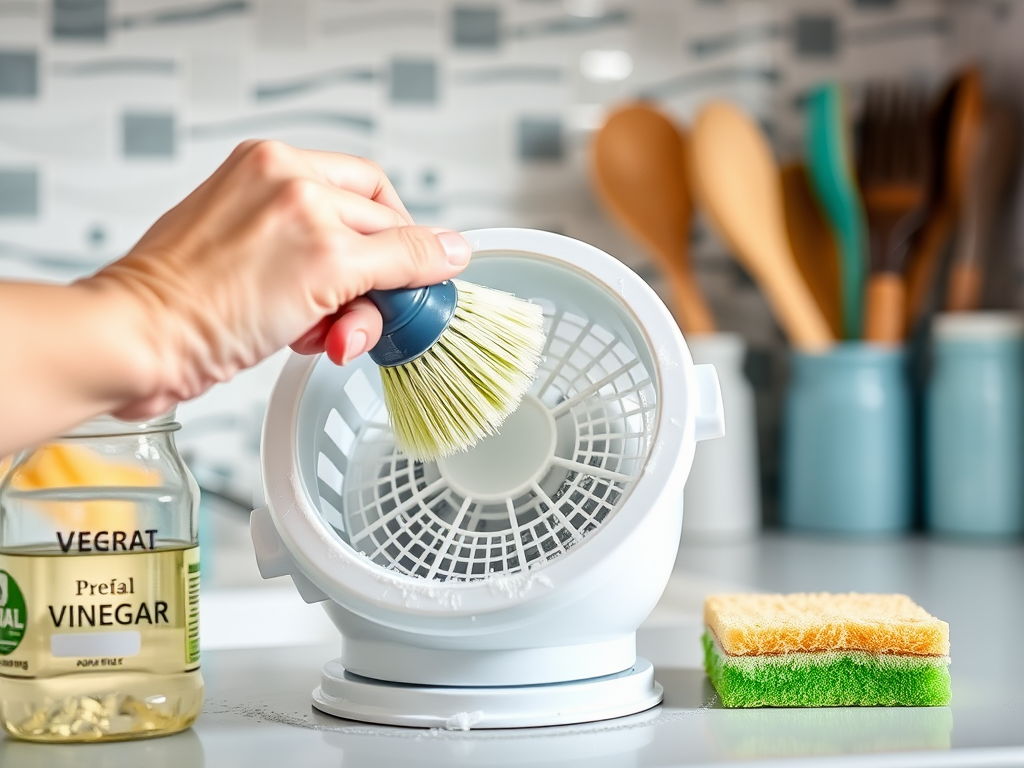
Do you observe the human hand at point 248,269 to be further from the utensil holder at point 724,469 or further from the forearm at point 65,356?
the utensil holder at point 724,469

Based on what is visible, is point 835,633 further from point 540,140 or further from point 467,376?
point 540,140

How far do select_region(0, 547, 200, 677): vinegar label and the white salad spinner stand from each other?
59 millimetres

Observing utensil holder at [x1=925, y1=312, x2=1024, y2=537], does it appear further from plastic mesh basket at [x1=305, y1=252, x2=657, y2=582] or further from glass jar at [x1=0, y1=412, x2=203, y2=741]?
glass jar at [x1=0, y1=412, x2=203, y2=741]

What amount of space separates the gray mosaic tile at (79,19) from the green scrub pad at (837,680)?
114 centimetres

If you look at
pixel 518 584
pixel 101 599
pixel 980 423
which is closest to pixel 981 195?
pixel 980 423

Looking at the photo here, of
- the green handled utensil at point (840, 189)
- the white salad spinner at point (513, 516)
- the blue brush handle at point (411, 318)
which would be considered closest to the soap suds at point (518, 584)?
the white salad spinner at point (513, 516)

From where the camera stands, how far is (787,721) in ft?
1.83

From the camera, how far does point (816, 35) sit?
5.13 ft

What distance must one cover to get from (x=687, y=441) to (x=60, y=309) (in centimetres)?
27

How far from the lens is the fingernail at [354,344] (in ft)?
1.65

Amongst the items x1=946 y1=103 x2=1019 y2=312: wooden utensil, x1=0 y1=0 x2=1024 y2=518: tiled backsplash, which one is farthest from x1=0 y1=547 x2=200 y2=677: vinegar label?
x1=946 y1=103 x2=1019 y2=312: wooden utensil

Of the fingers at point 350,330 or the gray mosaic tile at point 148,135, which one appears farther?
the gray mosaic tile at point 148,135

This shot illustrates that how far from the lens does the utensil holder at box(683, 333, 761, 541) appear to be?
54.4 inches

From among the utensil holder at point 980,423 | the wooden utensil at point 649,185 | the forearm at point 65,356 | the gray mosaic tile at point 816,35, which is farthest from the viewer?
the gray mosaic tile at point 816,35
